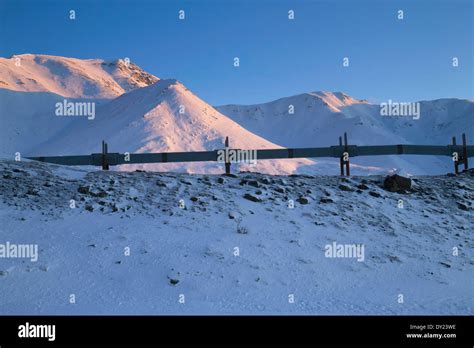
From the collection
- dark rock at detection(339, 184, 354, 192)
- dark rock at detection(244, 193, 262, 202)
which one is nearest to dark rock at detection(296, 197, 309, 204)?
dark rock at detection(244, 193, 262, 202)

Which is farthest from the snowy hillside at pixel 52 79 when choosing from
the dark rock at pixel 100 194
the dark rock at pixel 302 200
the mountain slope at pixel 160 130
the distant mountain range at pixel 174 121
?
the dark rock at pixel 302 200

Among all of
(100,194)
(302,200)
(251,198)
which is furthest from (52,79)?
(302,200)

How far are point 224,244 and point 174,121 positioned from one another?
3025 cm

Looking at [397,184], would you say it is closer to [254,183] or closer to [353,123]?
[254,183]

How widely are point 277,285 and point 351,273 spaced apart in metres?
1.77

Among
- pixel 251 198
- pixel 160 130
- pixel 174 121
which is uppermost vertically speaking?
pixel 174 121

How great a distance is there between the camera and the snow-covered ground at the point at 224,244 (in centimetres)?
679

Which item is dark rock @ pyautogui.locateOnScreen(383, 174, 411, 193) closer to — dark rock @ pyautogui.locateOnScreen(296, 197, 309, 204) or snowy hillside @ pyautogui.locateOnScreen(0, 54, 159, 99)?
dark rock @ pyautogui.locateOnScreen(296, 197, 309, 204)

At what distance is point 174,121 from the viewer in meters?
37.6

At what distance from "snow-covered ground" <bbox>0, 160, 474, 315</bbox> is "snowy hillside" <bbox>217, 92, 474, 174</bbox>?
162 feet

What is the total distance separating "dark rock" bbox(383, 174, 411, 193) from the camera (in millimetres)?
12688

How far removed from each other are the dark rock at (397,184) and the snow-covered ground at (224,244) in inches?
11.6

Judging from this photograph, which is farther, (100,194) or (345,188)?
(345,188)

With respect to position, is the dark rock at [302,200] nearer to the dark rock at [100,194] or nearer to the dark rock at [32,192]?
the dark rock at [100,194]
